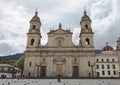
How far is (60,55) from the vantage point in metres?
48.0

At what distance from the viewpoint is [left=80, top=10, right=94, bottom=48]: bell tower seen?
160 ft

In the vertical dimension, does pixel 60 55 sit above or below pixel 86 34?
below

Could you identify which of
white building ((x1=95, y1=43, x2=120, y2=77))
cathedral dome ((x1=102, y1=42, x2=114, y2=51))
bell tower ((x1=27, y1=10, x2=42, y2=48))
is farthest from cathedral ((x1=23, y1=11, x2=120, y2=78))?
cathedral dome ((x1=102, y1=42, x2=114, y2=51))

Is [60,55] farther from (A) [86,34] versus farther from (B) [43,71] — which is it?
(A) [86,34]

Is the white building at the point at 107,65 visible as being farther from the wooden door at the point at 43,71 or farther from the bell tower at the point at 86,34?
the wooden door at the point at 43,71

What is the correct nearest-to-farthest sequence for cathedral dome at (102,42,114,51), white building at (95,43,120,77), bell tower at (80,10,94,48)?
bell tower at (80,10,94,48) < white building at (95,43,120,77) < cathedral dome at (102,42,114,51)

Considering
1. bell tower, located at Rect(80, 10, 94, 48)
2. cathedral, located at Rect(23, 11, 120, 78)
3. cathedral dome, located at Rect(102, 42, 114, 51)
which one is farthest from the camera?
cathedral dome, located at Rect(102, 42, 114, 51)

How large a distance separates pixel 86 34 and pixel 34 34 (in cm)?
1375

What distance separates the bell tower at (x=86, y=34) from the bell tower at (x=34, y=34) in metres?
11.5

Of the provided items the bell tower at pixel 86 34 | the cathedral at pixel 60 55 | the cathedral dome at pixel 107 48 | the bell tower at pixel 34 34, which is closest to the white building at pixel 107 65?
the cathedral dome at pixel 107 48

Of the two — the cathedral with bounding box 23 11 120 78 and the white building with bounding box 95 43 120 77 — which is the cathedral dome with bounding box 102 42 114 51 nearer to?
the white building with bounding box 95 43 120 77

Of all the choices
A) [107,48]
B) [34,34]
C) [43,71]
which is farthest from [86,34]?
[107,48]

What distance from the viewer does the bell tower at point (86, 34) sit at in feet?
160

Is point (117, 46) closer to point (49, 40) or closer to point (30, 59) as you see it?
point (49, 40)
